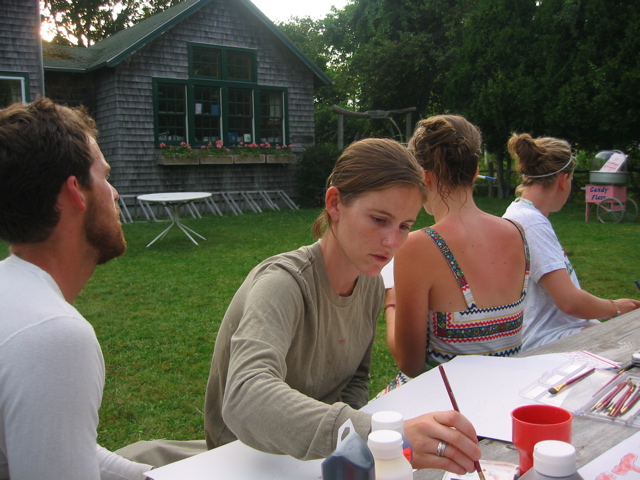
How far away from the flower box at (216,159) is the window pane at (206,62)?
7.04ft

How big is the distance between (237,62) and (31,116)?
14808 mm

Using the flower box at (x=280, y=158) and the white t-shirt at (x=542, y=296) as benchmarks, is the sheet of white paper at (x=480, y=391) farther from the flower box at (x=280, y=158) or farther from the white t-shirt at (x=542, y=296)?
the flower box at (x=280, y=158)

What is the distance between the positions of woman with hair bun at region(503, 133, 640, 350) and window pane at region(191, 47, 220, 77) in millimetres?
12795

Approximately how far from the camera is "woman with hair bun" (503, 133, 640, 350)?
113 inches

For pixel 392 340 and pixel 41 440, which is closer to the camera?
pixel 41 440

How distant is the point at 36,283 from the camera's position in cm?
127

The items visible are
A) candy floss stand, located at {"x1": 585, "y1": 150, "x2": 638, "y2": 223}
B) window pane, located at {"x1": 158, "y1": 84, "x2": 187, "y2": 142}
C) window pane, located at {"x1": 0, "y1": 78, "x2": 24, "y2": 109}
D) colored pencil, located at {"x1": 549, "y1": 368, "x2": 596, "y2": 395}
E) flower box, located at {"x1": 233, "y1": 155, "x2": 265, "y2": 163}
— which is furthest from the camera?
flower box, located at {"x1": 233, "y1": 155, "x2": 265, "y2": 163}

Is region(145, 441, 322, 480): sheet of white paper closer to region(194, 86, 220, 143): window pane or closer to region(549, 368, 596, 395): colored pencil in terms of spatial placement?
region(549, 368, 596, 395): colored pencil

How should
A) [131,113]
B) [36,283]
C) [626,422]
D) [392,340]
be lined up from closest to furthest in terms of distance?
1. [36,283]
2. [626,422]
3. [392,340]
4. [131,113]

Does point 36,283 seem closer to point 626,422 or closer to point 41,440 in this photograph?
point 41,440

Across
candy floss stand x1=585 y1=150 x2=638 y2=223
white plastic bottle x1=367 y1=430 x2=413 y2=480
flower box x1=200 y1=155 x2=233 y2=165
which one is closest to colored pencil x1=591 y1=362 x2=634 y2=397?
white plastic bottle x1=367 y1=430 x2=413 y2=480

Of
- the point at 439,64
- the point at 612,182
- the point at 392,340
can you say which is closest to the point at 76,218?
the point at 392,340

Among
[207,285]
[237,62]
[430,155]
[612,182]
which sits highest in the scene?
[237,62]

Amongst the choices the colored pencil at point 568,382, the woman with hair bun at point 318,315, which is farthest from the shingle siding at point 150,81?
the colored pencil at point 568,382
